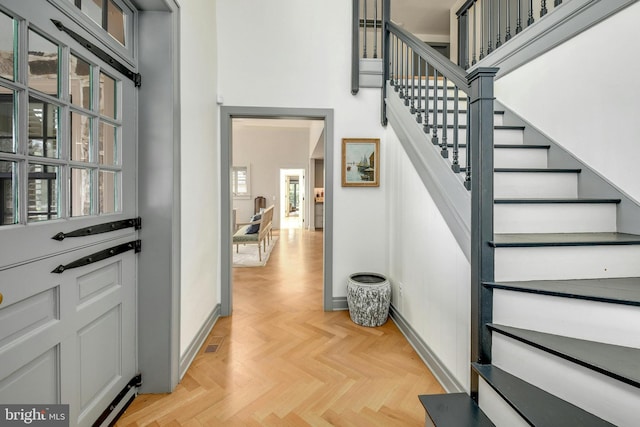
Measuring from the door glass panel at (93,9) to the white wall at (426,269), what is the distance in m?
2.19

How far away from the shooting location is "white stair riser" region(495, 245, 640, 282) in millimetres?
1365

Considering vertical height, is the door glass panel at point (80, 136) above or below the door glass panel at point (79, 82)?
below

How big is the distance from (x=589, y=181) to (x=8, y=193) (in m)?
3.03

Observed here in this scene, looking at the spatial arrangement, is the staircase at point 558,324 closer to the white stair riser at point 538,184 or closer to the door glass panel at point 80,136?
the white stair riser at point 538,184

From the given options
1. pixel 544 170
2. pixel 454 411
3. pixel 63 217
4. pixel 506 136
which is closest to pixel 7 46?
pixel 63 217

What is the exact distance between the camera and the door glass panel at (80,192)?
1.27 metres

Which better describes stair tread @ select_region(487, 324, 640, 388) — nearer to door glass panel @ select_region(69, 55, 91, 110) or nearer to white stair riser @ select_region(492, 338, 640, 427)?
white stair riser @ select_region(492, 338, 640, 427)

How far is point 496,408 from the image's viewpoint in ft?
3.90

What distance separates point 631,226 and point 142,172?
9.51 ft

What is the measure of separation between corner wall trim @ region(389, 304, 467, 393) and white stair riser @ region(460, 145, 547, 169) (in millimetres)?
1483

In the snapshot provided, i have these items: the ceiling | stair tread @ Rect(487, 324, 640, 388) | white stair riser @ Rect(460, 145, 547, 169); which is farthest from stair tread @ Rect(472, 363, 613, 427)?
the ceiling

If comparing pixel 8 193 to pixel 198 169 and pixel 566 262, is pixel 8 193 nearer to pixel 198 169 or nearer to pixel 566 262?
pixel 198 169

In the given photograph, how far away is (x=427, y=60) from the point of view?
1950 millimetres

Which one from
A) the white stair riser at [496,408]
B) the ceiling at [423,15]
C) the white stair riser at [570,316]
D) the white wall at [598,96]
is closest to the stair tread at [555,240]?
the white stair riser at [570,316]
